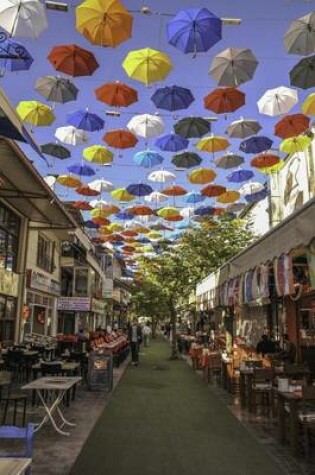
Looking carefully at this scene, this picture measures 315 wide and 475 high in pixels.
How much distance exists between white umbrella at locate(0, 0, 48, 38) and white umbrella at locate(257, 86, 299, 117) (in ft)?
21.2

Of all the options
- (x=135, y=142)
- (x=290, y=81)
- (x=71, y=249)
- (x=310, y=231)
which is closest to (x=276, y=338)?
(x=135, y=142)

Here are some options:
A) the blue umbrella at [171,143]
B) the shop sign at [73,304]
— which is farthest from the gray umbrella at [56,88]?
the shop sign at [73,304]

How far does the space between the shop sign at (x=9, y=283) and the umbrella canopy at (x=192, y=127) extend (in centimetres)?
852

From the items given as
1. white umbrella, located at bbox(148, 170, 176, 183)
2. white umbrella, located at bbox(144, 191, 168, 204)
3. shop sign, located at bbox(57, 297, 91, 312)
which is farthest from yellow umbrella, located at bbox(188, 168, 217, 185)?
shop sign, located at bbox(57, 297, 91, 312)

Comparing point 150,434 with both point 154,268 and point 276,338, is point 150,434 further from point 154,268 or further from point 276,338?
point 154,268

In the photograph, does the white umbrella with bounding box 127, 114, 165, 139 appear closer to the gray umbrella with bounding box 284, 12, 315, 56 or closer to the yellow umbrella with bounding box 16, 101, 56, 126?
the yellow umbrella with bounding box 16, 101, 56, 126

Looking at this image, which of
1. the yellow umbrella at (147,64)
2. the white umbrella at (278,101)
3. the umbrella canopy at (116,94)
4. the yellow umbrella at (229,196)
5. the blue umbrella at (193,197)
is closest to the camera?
the yellow umbrella at (147,64)

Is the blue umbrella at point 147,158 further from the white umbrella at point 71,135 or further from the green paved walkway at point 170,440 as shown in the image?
the green paved walkway at point 170,440

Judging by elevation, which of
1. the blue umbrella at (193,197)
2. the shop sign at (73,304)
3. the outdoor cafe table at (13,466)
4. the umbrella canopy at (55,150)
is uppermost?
the blue umbrella at (193,197)

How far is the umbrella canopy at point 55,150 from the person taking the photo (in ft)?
50.5

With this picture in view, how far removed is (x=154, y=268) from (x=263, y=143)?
16286 millimetres

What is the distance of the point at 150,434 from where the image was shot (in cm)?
886

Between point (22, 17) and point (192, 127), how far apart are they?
19.0 ft

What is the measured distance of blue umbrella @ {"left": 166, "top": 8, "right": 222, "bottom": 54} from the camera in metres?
9.11
